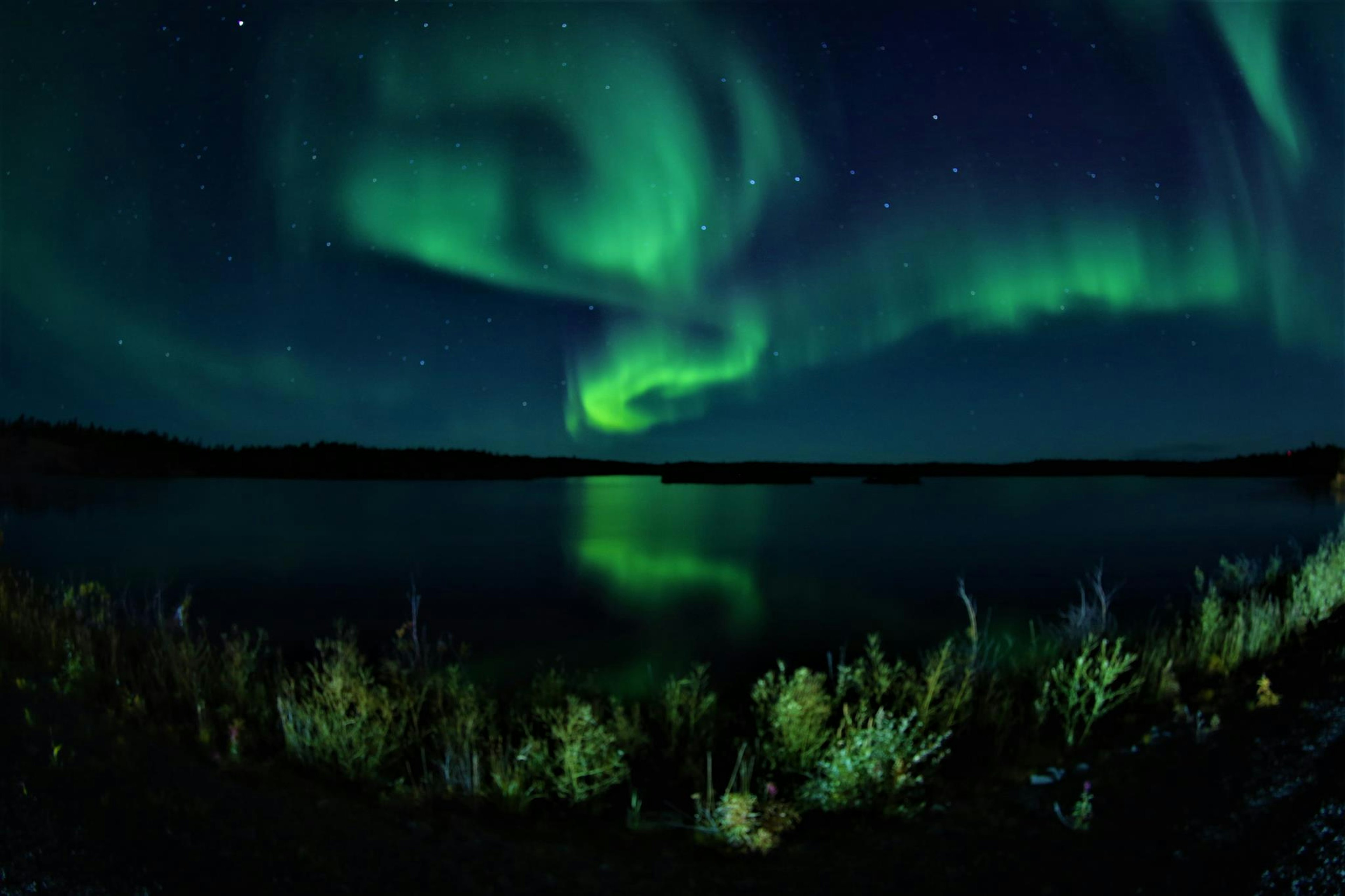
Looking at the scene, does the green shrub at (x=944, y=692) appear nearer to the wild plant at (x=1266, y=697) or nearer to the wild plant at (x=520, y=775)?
the wild plant at (x=1266, y=697)

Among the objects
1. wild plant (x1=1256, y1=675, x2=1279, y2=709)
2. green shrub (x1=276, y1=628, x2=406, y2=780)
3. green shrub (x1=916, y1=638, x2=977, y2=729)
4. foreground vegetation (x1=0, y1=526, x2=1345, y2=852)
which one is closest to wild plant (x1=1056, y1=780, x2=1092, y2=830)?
foreground vegetation (x1=0, y1=526, x2=1345, y2=852)

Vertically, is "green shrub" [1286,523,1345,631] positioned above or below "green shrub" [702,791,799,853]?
above

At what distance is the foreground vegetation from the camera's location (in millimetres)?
5645

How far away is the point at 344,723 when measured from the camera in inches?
238

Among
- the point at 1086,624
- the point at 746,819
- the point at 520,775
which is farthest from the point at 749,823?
the point at 1086,624

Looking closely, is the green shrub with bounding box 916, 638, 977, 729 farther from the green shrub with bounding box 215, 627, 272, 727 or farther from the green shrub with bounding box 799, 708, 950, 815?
the green shrub with bounding box 215, 627, 272, 727

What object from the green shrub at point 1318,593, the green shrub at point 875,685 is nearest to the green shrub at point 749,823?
the green shrub at point 875,685

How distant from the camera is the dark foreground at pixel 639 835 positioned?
413 centimetres

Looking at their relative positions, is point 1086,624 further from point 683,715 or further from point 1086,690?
point 683,715

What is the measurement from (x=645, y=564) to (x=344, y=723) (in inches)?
913

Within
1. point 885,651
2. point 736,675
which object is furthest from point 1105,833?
point 885,651

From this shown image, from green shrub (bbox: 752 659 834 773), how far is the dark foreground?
0.64 m

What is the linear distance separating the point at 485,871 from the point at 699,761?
264 centimetres

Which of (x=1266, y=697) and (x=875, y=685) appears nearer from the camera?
(x=1266, y=697)
